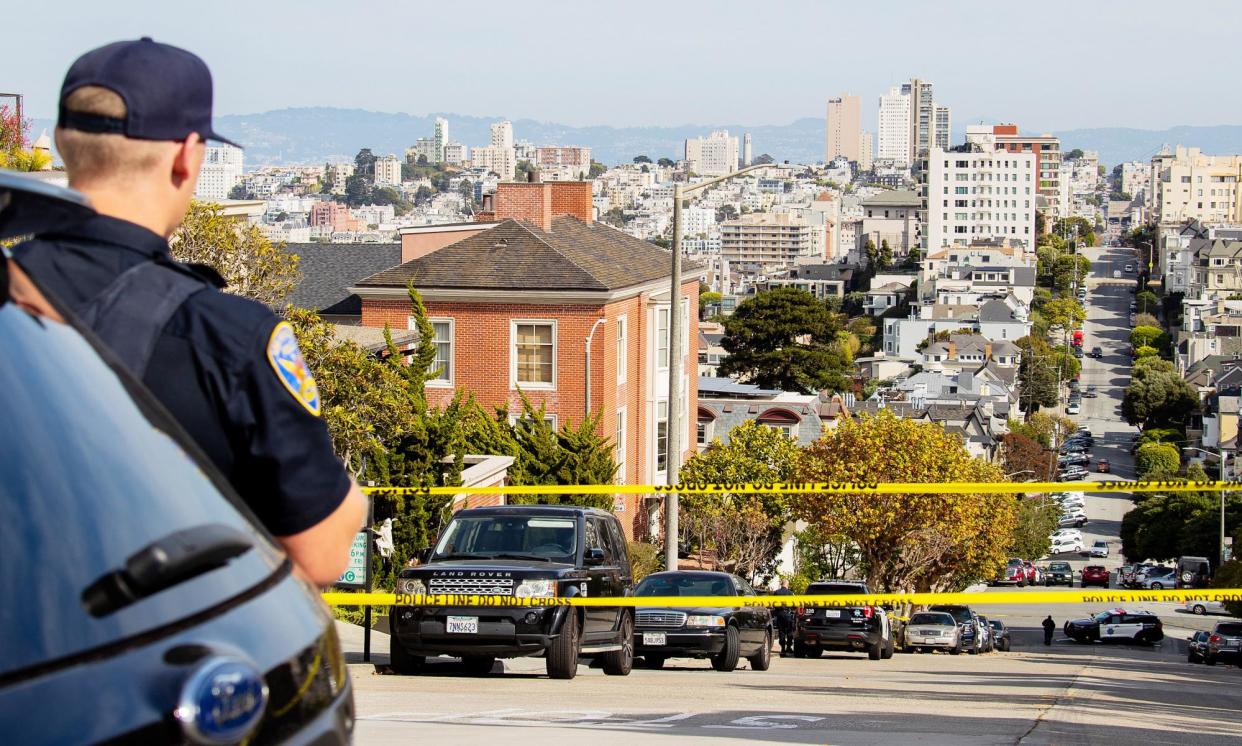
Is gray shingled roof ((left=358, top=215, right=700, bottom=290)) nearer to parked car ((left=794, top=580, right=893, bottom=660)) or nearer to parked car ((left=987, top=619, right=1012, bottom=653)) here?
parked car ((left=987, top=619, right=1012, bottom=653))

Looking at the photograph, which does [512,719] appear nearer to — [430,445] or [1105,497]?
[430,445]

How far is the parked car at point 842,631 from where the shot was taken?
25188 millimetres

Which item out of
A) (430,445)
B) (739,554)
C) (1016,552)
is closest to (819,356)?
(1016,552)

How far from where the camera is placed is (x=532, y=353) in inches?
1778

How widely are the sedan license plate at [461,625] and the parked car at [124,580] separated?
11318 mm

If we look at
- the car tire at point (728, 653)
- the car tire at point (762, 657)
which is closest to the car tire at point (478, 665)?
the car tire at point (728, 653)

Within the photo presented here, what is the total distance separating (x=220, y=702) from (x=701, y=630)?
16.2 metres

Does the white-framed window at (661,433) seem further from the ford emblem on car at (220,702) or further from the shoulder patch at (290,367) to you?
the ford emblem on car at (220,702)

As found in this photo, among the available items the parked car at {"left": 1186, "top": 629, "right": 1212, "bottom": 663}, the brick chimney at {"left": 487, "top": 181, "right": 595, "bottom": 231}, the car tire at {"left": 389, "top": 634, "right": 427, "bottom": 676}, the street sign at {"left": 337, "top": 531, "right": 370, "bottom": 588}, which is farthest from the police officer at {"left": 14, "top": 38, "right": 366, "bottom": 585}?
the brick chimney at {"left": 487, "top": 181, "right": 595, "bottom": 231}

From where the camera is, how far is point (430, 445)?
1113 inches

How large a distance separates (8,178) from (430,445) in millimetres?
25717

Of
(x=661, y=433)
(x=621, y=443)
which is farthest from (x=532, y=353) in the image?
(x=661, y=433)

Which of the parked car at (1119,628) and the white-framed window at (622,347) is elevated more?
the white-framed window at (622,347)

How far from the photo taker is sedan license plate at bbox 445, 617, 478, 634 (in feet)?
46.0
